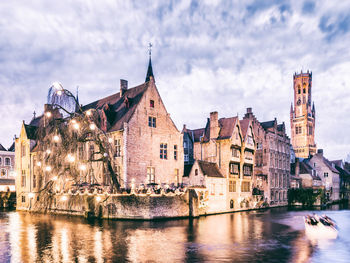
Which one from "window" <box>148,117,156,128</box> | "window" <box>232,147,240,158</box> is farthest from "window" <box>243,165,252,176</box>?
"window" <box>148,117,156,128</box>

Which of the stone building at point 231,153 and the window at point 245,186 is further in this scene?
the window at point 245,186

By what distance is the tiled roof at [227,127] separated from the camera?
167 ft

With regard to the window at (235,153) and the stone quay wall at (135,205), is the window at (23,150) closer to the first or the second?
the stone quay wall at (135,205)

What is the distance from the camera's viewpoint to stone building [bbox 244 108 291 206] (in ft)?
197

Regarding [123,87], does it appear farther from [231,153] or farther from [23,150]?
[23,150]

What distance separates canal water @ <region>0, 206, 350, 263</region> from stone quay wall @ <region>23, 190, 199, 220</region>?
4985 mm

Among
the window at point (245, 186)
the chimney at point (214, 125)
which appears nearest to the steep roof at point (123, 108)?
the chimney at point (214, 125)

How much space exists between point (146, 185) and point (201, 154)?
15750mm

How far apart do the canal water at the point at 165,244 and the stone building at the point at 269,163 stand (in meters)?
29.3

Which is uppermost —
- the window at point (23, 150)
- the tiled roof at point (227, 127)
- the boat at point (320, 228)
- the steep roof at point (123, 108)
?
the steep roof at point (123, 108)

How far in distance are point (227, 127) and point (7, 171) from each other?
46.6 m

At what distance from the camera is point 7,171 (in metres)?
68.8

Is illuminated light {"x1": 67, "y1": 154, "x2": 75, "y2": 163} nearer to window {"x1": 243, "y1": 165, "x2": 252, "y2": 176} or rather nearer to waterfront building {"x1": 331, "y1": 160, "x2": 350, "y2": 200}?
window {"x1": 243, "y1": 165, "x2": 252, "y2": 176}

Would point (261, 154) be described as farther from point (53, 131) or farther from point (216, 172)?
point (53, 131)
